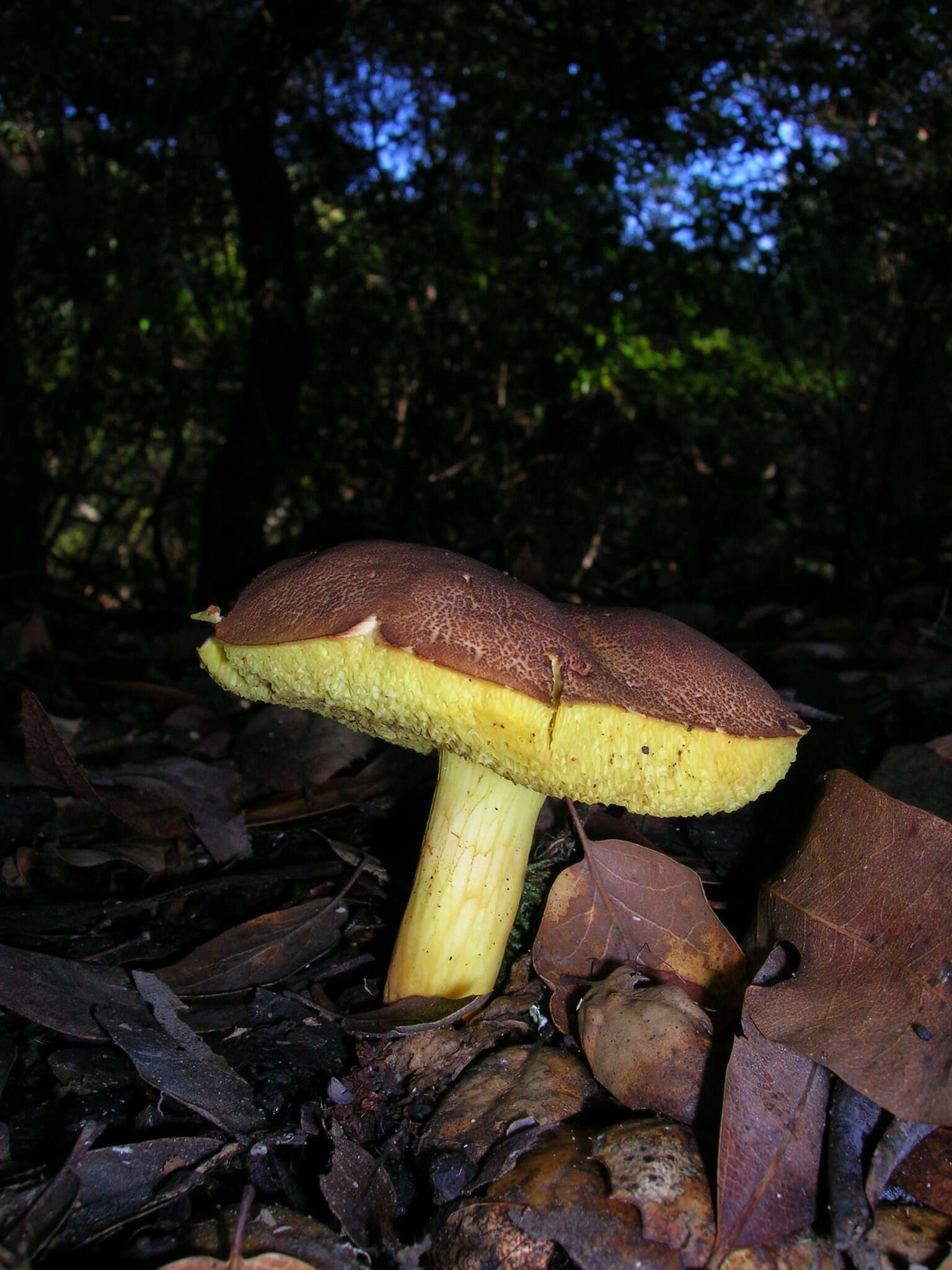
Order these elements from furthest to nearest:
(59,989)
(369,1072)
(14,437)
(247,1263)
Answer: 1. (14,437)
2. (59,989)
3. (369,1072)
4. (247,1263)

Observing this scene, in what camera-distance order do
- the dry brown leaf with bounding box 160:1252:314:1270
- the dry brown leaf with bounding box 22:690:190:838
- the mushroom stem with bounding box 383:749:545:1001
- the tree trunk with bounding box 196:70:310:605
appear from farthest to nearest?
the tree trunk with bounding box 196:70:310:605
the dry brown leaf with bounding box 22:690:190:838
the mushroom stem with bounding box 383:749:545:1001
the dry brown leaf with bounding box 160:1252:314:1270

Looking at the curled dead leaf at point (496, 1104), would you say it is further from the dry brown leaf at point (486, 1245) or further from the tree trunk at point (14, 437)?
the tree trunk at point (14, 437)

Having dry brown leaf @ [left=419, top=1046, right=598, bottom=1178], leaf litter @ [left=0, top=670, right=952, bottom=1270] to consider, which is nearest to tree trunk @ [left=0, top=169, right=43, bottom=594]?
leaf litter @ [left=0, top=670, right=952, bottom=1270]

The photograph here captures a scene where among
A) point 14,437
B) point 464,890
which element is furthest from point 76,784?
point 14,437

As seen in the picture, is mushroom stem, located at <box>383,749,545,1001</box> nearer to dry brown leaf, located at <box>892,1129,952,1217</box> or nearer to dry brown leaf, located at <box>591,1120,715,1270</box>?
dry brown leaf, located at <box>591,1120,715,1270</box>

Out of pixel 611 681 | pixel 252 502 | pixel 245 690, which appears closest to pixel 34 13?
pixel 252 502

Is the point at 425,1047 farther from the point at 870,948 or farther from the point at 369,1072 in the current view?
the point at 870,948

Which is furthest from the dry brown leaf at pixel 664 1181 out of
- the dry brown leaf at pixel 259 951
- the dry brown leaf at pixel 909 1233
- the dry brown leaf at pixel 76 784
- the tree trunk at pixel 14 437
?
the tree trunk at pixel 14 437
